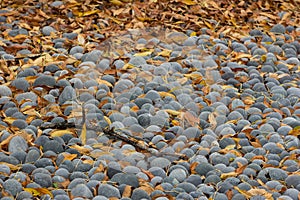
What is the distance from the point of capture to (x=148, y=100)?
91.6 inches

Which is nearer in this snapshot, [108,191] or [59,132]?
[108,191]

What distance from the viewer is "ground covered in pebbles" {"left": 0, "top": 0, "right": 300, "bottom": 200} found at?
1.96 meters

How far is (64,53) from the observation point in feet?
8.89

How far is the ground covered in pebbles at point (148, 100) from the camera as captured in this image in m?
1.96

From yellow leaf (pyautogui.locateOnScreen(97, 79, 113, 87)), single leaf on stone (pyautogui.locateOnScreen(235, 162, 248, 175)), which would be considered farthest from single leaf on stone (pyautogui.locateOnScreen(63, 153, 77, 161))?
single leaf on stone (pyautogui.locateOnScreen(235, 162, 248, 175))

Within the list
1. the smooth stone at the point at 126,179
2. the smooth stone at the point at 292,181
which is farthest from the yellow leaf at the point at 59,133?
the smooth stone at the point at 292,181

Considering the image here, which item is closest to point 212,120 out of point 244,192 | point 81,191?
point 244,192

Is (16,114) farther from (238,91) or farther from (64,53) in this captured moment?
(238,91)

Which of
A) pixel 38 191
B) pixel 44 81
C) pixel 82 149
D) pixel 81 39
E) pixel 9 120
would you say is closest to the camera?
pixel 38 191

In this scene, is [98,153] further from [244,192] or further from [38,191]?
[244,192]

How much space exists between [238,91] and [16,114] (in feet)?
3.08

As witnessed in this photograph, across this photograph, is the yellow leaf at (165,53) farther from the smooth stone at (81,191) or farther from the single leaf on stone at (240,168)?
the smooth stone at (81,191)

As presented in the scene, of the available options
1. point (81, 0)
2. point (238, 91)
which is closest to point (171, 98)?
point (238, 91)

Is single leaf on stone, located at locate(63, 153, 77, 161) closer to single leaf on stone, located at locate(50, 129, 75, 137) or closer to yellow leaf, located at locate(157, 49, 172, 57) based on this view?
single leaf on stone, located at locate(50, 129, 75, 137)
